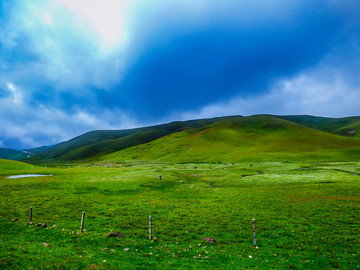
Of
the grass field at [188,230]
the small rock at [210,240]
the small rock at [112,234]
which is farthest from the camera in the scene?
the small rock at [112,234]

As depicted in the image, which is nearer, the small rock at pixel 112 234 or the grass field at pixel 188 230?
the grass field at pixel 188 230

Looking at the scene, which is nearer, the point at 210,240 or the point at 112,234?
the point at 210,240

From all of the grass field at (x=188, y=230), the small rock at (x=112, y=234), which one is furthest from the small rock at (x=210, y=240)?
the small rock at (x=112, y=234)

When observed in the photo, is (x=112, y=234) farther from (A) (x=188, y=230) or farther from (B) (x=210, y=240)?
(B) (x=210, y=240)

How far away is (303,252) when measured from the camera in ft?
63.0

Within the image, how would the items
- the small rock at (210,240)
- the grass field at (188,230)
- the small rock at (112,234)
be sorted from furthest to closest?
the small rock at (112,234) → the small rock at (210,240) → the grass field at (188,230)

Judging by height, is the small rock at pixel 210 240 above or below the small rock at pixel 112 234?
below

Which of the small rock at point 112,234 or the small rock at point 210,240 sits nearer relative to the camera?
the small rock at point 210,240

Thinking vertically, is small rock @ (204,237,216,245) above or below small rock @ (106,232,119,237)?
below

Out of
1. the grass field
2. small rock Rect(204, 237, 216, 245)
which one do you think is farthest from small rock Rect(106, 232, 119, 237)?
small rock Rect(204, 237, 216, 245)

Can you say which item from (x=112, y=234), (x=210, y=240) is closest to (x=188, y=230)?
(x=210, y=240)

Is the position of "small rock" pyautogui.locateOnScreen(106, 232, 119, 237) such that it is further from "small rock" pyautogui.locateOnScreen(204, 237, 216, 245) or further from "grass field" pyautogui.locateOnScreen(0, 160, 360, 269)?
"small rock" pyautogui.locateOnScreen(204, 237, 216, 245)

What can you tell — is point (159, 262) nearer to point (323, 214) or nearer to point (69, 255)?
point (69, 255)

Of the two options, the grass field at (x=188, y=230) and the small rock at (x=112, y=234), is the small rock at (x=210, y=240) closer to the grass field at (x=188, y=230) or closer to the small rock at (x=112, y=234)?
the grass field at (x=188, y=230)
